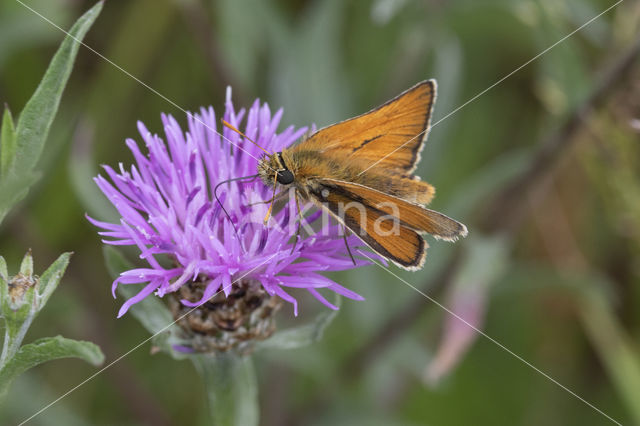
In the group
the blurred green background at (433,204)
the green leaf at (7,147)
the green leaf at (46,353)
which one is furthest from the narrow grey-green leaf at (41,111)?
the blurred green background at (433,204)

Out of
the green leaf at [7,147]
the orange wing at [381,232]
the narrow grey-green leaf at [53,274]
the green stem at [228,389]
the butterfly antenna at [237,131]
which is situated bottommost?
the green stem at [228,389]

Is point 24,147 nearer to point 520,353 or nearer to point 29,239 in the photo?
point 29,239

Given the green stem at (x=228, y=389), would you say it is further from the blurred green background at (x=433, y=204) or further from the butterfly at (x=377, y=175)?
the blurred green background at (x=433, y=204)

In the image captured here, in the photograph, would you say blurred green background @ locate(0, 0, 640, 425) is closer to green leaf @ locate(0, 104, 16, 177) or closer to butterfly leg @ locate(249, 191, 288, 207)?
butterfly leg @ locate(249, 191, 288, 207)

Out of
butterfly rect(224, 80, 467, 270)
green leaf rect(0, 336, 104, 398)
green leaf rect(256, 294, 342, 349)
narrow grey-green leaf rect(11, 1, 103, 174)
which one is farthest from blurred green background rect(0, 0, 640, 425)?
green leaf rect(0, 336, 104, 398)

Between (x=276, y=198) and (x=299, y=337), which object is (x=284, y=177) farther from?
(x=299, y=337)

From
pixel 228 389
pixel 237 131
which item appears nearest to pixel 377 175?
pixel 237 131

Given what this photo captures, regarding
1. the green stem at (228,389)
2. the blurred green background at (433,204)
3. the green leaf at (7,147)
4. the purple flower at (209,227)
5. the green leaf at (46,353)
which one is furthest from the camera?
the blurred green background at (433,204)
